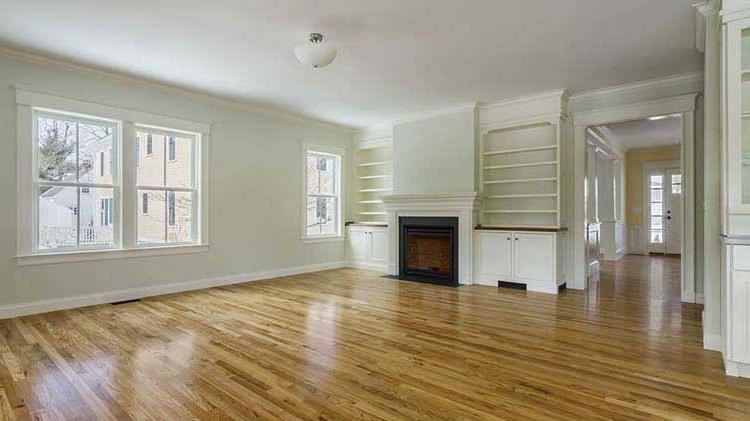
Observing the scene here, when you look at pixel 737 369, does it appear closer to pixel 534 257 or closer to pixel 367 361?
pixel 367 361

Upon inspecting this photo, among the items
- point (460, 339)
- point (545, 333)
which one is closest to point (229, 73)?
point (460, 339)

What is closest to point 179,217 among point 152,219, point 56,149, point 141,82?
point 152,219

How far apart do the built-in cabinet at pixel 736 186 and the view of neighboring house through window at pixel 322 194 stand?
18.3ft

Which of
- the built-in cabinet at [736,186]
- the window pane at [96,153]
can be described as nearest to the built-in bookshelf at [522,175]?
the built-in cabinet at [736,186]

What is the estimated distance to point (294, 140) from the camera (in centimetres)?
675

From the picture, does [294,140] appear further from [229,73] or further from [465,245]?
[465,245]

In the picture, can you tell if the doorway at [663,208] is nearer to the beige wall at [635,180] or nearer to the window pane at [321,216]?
the beige wall at [635,180]

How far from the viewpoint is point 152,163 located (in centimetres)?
515

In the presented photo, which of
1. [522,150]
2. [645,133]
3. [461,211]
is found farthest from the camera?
[645,133]

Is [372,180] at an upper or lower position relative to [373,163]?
lower

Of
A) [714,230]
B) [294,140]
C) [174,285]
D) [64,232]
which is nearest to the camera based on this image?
[714,230]

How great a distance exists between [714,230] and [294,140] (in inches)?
221

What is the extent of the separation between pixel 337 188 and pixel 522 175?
3372 millimetres

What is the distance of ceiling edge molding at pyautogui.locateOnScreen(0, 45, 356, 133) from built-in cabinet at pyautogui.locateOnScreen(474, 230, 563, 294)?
3.59 m
